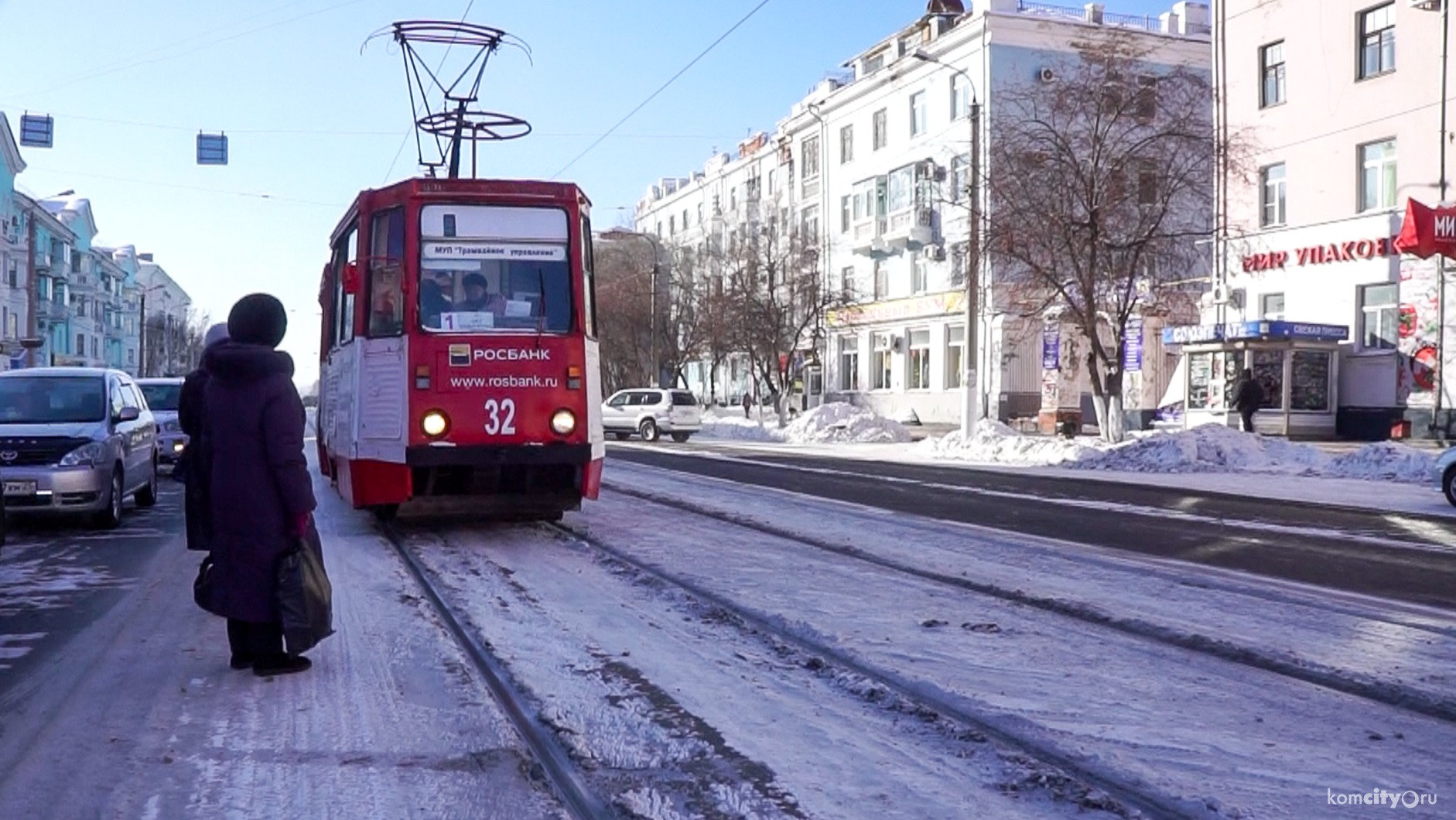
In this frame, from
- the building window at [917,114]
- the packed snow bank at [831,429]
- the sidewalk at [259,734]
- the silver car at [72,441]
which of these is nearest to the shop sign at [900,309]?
the building window at [917,114]

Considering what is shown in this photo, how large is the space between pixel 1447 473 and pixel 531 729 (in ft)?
47.3

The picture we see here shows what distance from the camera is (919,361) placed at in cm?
5122

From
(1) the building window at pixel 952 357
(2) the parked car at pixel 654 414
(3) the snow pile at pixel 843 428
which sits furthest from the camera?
(1) the building window at pixel 952 357

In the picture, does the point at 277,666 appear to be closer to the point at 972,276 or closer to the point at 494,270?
the point at 494,270

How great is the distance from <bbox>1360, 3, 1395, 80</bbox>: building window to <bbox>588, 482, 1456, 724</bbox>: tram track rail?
2482 centimetres

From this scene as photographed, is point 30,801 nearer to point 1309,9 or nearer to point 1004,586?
point 1004,586

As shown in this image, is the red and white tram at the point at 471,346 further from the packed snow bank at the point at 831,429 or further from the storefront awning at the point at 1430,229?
the packed snow bank at the point at 831,429

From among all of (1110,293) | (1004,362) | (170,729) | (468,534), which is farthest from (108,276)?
(170,729)

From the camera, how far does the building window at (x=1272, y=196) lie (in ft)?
108

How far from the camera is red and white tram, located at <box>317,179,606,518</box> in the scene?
11.0 m

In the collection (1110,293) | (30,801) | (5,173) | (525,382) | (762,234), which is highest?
(5,173)

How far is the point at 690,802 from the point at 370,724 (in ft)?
5.46

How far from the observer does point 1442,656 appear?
6383 mm

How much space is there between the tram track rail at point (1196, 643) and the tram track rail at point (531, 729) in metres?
2.46
